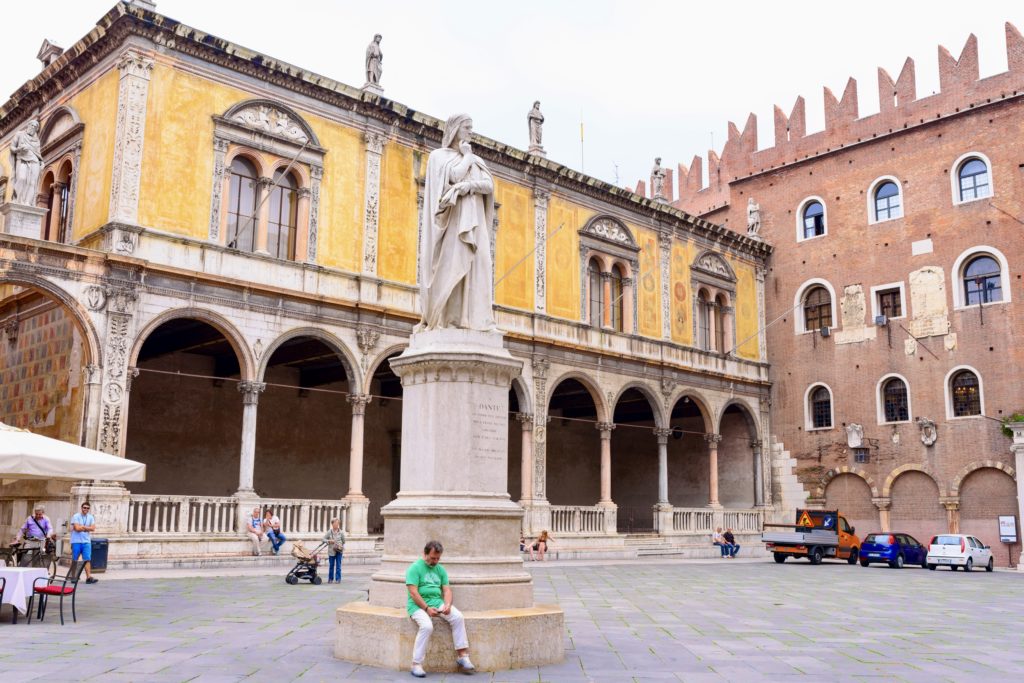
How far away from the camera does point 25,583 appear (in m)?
9.55

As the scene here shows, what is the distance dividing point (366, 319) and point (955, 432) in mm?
17432

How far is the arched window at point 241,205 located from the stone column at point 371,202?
2.54m

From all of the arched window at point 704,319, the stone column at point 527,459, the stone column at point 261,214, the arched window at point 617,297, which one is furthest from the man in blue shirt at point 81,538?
the arched window at point 704,319

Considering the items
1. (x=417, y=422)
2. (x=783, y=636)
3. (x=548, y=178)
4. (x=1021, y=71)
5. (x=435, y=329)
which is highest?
(x=1021, y=71)

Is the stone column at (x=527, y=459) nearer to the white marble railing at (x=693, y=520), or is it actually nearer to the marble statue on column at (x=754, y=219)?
the white marble railing at (x=693, y=520)

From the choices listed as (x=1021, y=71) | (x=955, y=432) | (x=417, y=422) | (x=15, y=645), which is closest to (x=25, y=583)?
(x=15, y=645)

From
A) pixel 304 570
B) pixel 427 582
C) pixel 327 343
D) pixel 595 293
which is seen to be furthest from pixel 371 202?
pixel 427 582

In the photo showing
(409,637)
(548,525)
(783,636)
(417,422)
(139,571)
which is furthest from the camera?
(548,525)

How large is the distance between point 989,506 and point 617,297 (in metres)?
11.9

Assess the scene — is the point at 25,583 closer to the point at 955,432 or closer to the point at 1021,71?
the point at 955,432

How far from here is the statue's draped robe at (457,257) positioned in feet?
26.7

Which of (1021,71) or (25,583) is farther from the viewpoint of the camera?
(1021,71)

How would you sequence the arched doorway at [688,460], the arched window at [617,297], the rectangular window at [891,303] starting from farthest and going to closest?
the arched doorway at [688,460], the rectangular window at [891,303], the arched window at [617,297]

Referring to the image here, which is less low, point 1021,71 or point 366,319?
point 1021,71
